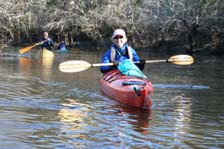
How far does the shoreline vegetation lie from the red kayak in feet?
Result: 37.7

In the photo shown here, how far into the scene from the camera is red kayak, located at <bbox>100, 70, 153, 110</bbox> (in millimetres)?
9266

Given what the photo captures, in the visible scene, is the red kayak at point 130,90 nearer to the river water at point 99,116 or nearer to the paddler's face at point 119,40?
the river water at point 99,116

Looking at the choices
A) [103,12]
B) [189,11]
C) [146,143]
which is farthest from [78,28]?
[146,143]

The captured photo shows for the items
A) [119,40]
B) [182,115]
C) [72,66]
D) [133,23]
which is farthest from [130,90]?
[133,23]

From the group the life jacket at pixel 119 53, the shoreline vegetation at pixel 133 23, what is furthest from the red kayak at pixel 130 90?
the shoreline vegetation at pixel 133 23

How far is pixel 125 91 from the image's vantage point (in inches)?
383

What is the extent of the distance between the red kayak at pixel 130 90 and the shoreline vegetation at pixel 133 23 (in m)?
11.5

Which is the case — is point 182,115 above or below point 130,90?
below

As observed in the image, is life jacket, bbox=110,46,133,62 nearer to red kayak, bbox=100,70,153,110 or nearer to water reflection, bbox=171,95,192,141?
red kayak, bbox=100,70,153,110

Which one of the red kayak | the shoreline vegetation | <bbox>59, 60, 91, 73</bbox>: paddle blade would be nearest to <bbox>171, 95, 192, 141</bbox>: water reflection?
the red kayak

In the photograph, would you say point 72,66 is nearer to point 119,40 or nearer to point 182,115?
point 119,40

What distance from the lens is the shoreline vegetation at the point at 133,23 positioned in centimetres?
2672

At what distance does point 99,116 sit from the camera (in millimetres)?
8758

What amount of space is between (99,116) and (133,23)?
23.5 meters
